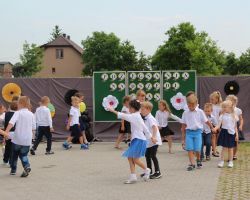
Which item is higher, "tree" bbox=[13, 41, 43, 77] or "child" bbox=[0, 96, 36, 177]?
"tree" bbox=[13, 41, 43, 77]

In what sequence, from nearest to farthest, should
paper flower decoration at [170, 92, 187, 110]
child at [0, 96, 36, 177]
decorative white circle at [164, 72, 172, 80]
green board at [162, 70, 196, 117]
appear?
child at [0, 96, 36, 177] → paper flower decoration at [170, 92, 187, 110] → green board at [162, 70, 196, 117] → decorative white circle at [164, 72, 172, 80]

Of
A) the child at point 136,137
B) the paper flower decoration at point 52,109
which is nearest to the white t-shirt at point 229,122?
the child at point 136,137

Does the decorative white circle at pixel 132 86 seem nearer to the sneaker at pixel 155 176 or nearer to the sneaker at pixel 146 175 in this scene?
the sneaker at pixel 155 176

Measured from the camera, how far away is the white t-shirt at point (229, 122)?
468 inches

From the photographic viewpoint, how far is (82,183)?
9688mm

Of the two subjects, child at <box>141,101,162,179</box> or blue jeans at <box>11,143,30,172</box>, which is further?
blue jeans at <box>11,143,30,172</box>

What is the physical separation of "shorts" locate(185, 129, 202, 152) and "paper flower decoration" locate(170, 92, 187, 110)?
6.53 meters

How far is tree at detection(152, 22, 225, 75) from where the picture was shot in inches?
2544

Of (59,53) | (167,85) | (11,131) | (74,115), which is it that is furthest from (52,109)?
(59,53)

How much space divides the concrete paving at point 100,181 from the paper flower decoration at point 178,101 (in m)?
4.15

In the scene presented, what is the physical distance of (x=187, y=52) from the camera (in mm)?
66438

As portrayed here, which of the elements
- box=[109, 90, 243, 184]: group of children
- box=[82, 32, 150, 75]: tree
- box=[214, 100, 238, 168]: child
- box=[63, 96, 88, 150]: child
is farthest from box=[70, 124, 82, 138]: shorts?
box=[82, 32, 150, 75]: tree

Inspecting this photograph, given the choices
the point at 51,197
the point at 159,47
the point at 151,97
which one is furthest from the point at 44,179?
the point at 159,47

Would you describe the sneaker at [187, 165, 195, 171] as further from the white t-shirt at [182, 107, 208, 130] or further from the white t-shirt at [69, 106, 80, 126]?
the white t-shirt at [69, 106, 80, 126]
